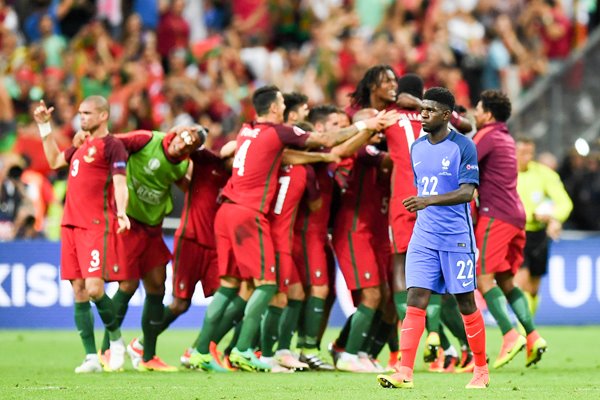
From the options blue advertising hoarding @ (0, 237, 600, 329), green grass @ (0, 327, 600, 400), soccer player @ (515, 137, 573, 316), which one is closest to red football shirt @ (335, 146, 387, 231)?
green grass @ (0, 327, 600, 400)

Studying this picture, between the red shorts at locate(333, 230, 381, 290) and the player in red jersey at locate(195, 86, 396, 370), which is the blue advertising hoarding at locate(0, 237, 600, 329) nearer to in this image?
the red shorts at locate(333, 230, 381, 290)

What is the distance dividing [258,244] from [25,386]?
284 cm

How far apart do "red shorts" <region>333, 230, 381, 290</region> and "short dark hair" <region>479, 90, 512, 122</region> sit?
1802 millimetres

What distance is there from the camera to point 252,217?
13062 mm

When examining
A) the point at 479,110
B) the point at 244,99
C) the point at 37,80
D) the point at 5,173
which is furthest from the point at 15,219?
the point at 479,110

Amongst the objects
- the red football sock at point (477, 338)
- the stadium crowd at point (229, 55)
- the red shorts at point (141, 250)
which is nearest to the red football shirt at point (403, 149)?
the red football sock at point (477, 338)

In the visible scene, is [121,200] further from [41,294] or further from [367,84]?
[41,294]

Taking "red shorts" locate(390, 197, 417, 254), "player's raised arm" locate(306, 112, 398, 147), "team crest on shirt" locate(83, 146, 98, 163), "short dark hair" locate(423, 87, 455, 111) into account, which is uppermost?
"short dark hair" locate(423, 87, 455, 111)

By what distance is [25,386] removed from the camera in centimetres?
1123

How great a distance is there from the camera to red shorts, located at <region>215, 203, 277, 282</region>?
510 inches

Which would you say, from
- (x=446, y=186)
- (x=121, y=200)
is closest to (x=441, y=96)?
(x=446, y=186)

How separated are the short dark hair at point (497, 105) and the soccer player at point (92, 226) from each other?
377cm

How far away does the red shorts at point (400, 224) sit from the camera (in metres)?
12.7

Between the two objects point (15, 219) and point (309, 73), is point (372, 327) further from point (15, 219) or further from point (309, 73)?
point (309, 73)
